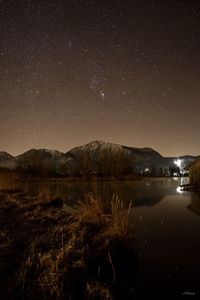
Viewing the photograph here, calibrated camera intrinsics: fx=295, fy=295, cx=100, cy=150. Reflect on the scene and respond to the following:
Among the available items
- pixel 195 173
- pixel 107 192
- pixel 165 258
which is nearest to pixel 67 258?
pixel 165 258

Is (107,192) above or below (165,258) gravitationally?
above

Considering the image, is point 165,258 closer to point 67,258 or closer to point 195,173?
point 67,258

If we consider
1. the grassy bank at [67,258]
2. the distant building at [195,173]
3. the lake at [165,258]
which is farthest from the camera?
the distant building at [195,173]

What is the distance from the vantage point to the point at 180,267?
662 cm

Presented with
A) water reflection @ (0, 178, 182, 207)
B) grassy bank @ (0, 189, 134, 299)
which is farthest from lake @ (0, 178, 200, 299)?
water reflection @ (0, 178, 182, 207)

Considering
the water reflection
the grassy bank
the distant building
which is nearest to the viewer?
the grassy bank

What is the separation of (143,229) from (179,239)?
68.8 inches

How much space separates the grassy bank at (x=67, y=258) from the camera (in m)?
4.82

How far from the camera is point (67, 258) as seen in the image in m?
6.13

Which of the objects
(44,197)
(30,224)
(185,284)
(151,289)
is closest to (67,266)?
(151,289)

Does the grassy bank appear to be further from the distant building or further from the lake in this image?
the distant building

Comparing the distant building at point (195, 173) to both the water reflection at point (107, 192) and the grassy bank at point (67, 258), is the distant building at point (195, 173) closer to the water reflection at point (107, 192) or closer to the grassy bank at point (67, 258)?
the water reflection at point (107, 192)

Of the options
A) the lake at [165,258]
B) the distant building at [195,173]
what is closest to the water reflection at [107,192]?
the lake at [165,258]

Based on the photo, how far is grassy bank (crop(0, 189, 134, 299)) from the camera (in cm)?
482
